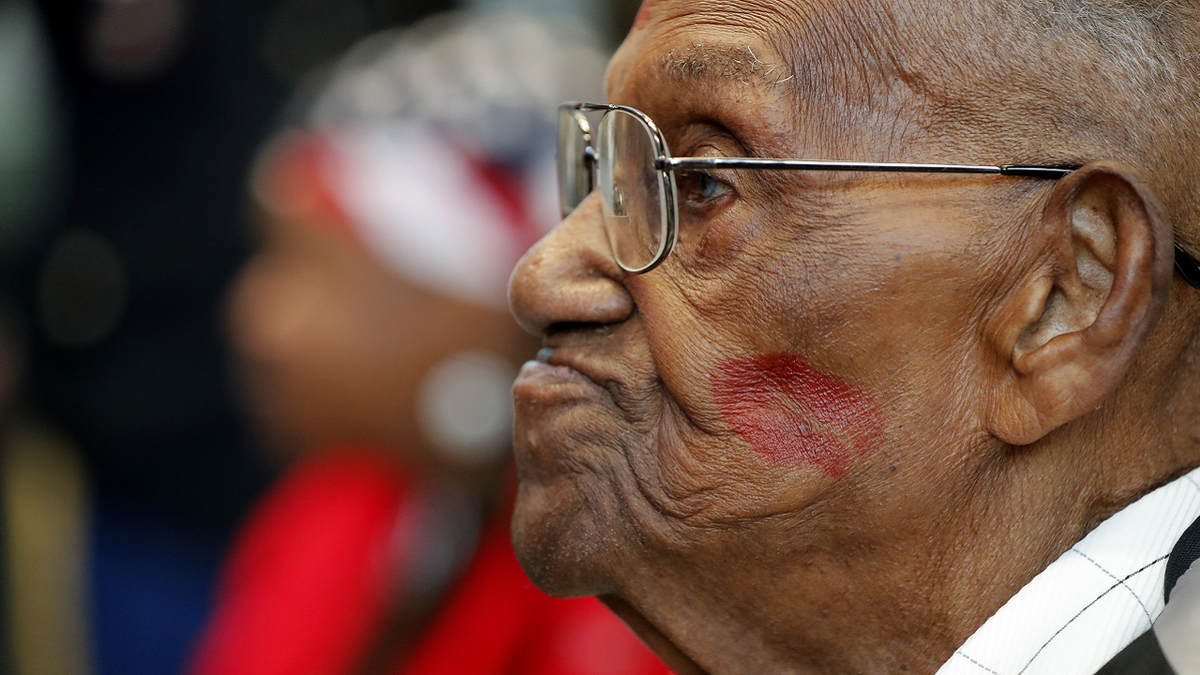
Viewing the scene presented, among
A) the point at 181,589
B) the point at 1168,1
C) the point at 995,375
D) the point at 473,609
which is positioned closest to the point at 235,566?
the point at 181,589

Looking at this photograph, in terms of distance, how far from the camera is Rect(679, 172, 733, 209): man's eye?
4.87 feet

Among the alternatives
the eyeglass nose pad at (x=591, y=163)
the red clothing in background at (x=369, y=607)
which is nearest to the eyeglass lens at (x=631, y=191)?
the eyeglass nose pad at (x=591, y=163)

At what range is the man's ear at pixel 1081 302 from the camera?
1.32m

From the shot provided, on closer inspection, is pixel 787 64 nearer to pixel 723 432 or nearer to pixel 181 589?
pixel 723 432

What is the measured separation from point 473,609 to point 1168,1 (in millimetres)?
2119

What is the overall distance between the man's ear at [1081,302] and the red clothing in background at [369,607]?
1.54m

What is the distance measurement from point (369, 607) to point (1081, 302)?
208cm

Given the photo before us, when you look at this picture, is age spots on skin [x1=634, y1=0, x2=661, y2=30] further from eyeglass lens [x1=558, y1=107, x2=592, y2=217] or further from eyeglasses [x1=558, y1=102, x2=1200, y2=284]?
eyeglass lens [x1=558, y1=107, x2=592, y2=217]

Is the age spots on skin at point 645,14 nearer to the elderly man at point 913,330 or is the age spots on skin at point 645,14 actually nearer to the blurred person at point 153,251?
the elderly man at point 913,330

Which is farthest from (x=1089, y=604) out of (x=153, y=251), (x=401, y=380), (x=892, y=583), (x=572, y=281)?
(x=153, y=251)

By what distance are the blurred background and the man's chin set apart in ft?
8.69

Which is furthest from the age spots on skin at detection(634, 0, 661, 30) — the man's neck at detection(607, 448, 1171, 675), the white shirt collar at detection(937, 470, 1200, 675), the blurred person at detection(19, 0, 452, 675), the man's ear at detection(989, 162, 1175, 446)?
the blurred person at detection(19, 0, 452, 675)

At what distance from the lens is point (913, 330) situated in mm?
1396

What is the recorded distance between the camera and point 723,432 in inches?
57.3
